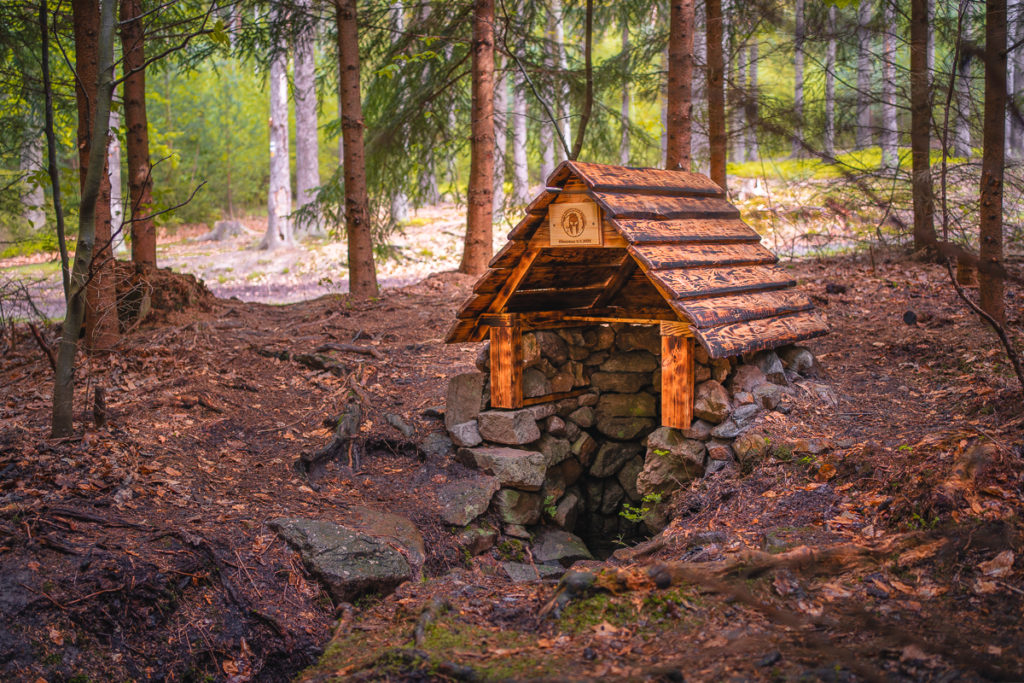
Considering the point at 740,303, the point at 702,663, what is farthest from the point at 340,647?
the point at 740,303

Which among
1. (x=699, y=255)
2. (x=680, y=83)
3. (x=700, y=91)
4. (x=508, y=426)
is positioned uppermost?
(x=700, y=91)

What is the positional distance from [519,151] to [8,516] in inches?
793

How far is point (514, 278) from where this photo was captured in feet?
18.9

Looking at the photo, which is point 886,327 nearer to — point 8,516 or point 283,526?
point 283,526

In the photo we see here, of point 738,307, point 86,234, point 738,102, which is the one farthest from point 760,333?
point 86,234

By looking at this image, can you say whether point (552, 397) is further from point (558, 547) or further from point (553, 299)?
point (558, 547)

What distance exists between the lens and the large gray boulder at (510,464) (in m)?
5.63

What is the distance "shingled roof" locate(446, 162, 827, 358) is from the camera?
501cm

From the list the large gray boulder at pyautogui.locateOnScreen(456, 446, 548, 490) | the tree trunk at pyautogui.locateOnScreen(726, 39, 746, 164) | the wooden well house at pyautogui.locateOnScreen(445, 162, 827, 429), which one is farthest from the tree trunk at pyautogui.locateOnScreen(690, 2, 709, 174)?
the large gray boulder at pyautogui.locateOnScreen(456, 446, 548, 490)

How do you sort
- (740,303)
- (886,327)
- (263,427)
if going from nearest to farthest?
(740,303), (263,427), (886,327)

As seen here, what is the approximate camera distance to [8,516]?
3.76 meters

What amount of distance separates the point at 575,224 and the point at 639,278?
4.62 ft

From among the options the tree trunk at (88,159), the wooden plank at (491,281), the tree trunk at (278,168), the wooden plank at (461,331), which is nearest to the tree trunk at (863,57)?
the wooden plank at (491,281)

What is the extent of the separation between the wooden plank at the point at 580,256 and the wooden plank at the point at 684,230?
0.64m
